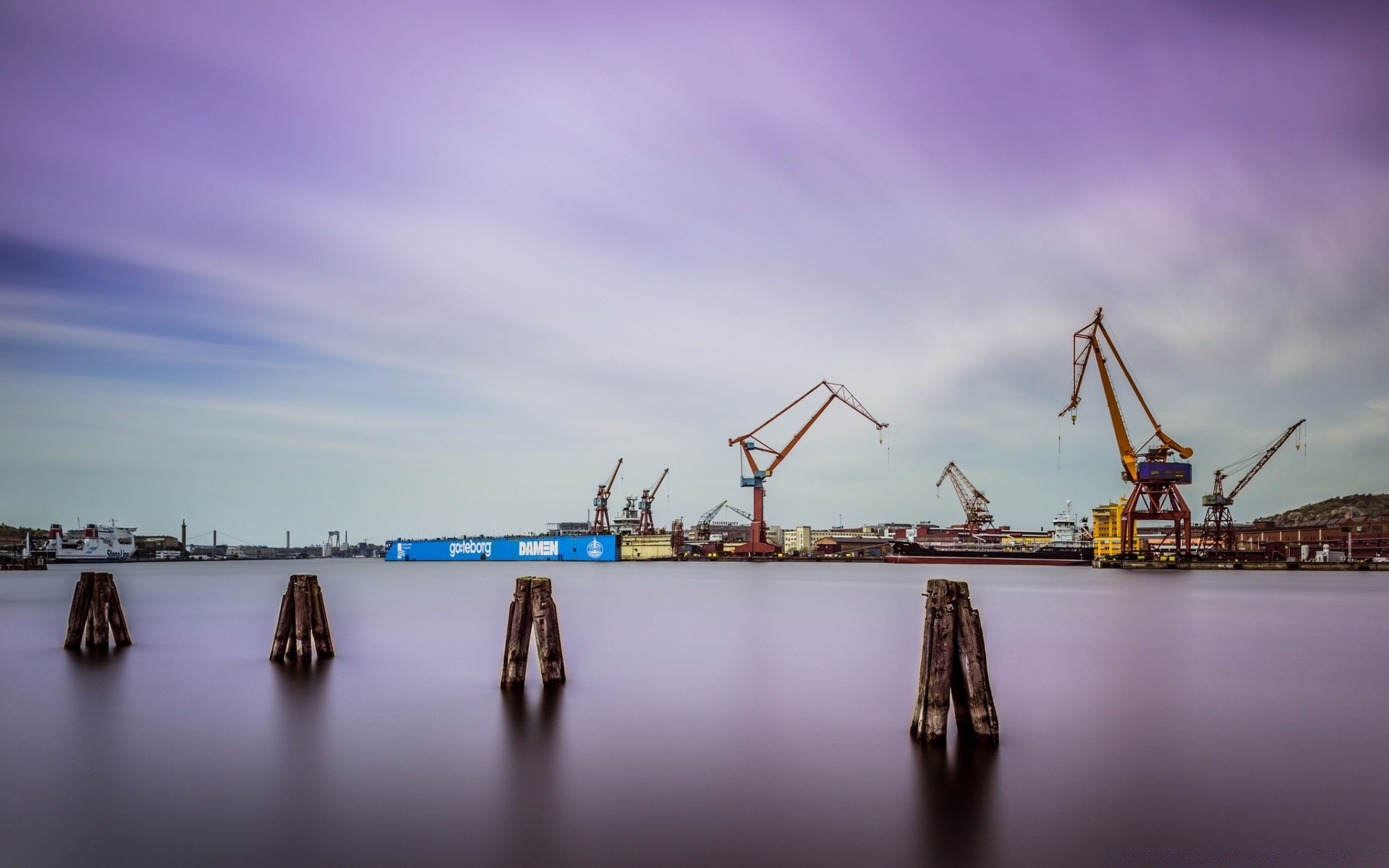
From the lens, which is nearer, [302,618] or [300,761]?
[300,761]

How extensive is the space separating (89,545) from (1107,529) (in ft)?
558

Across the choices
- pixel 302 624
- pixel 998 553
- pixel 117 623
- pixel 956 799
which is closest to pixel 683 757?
pixel 956 799

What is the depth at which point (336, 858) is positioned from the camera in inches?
323

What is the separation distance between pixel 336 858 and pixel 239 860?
86 cm

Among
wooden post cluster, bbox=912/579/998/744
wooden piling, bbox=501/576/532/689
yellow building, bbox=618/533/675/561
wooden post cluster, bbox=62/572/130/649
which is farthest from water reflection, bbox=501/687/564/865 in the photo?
yellow building, bbox=618/533/675/561

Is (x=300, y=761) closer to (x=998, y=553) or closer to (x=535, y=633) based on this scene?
(x=535, y=633)

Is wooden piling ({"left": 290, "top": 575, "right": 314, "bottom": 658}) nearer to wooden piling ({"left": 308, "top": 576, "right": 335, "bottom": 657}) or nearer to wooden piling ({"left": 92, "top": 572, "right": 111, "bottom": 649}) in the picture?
wooden piling ({"left": 308, "top": 576, "right": 335, "bottom": 657})

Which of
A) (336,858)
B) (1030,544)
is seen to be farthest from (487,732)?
(1030,544)

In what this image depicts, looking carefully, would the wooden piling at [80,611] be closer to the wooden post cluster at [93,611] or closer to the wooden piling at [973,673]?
the wooden post cluster at [93,611]

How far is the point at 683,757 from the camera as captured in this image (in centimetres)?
1248

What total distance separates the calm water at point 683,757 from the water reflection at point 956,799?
1.8 inches

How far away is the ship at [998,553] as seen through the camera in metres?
127

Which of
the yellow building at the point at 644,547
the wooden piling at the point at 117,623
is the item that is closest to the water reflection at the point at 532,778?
the wooden piling at the point at 117,623

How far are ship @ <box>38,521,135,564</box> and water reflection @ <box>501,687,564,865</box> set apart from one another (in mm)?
154989
